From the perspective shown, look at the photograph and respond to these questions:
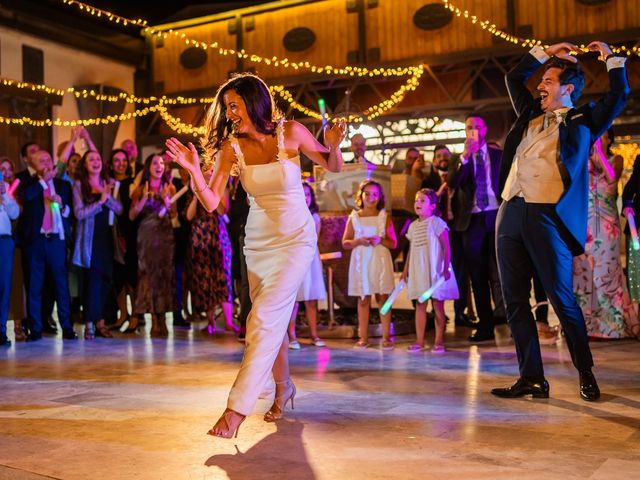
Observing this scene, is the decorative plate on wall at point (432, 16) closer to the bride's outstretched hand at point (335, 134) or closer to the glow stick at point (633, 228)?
the glow stick at point (633, 228)

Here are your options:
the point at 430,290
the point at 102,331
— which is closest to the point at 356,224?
the point at 430,290

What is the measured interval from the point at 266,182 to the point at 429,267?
9.29 feet

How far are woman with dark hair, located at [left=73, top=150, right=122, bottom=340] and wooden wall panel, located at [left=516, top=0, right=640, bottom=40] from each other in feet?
31.4

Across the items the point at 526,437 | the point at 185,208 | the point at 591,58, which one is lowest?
the point at 526,437

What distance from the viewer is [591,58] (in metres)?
14.8

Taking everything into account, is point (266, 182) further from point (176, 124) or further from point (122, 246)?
point (176, 124)

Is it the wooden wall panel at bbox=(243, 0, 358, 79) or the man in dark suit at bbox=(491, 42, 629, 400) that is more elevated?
the wooden wall panel at bbox=(243, 0, 358, 79)

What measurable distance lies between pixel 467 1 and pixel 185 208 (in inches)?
340

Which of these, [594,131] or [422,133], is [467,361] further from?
[422,133]

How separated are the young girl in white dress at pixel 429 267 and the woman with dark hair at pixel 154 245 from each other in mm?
2528

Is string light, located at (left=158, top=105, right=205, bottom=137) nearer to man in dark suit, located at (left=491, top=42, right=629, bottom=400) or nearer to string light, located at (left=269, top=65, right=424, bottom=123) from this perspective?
string light, located at (left=269, top=65, right=424, bottom=123)

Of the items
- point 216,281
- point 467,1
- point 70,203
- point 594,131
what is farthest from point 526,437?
point 467,1

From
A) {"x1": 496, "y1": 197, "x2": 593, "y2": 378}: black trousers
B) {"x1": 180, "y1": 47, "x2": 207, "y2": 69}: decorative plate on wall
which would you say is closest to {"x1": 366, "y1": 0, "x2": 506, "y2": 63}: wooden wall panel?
{"x1": 180, "y1": 47, "x2": 207, "y2": 69}: decorative plate on wall

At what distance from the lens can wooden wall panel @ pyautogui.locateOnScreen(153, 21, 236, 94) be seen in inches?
686
